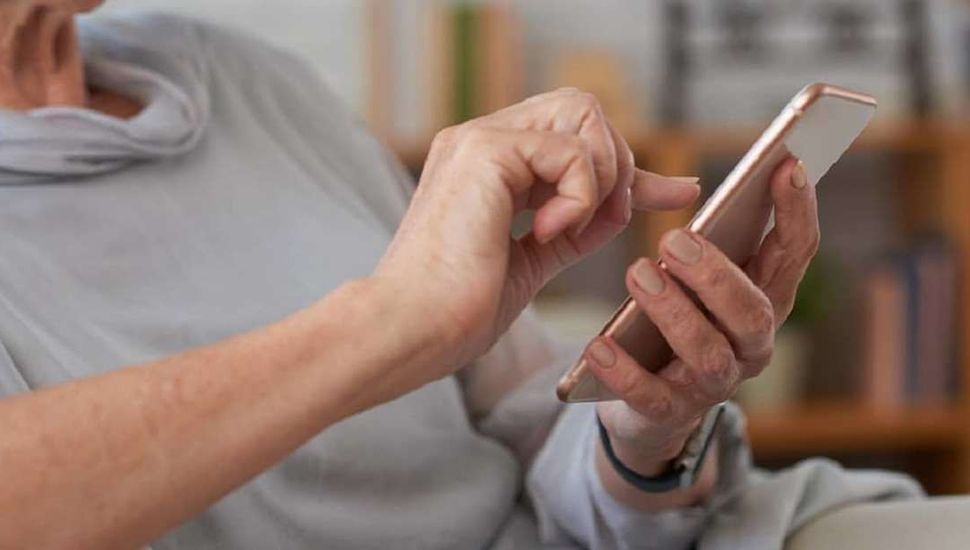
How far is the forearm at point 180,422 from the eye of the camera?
0.68 meters

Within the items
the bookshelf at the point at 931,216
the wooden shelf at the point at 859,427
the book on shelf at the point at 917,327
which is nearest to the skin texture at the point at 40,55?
the bookshelf at the point at 931,216

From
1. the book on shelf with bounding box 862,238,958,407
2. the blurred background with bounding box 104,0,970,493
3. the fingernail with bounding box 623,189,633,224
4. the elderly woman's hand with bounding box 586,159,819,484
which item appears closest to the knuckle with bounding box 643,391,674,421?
the elderly woman's hand with bounding box 586,159,819,484

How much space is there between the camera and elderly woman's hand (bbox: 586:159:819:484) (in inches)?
31.0

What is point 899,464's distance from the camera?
2834 mm

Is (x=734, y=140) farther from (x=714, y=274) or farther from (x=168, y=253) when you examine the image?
(x=714, y=274)

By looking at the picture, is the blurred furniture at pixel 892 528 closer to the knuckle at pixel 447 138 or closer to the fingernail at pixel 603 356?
the fingernail at pixel 603 356

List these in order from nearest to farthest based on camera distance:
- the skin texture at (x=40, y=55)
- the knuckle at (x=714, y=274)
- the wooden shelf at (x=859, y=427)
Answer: the knuckle at (x=714, y=274)
the skin texture at (x=40, y=55)
the wooden shelf at (x=859, y=427)

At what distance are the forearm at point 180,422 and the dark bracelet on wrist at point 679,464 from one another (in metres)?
0.29

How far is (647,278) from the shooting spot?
79 cm

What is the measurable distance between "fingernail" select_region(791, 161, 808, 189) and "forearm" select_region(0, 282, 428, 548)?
0.24 m

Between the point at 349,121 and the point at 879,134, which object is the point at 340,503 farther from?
the point at 879,134

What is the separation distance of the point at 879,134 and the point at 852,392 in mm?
515

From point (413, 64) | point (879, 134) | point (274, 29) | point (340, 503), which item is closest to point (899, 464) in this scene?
point (879, 134)

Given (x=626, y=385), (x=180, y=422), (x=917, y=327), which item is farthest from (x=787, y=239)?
(x=917, y=327)
